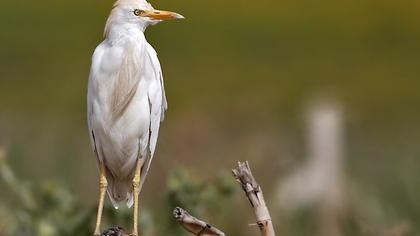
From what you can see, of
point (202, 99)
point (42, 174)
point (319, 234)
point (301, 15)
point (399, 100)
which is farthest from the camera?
point (301, 15)

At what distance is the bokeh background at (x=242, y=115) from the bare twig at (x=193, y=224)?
178 centimetres

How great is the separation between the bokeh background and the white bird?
109 centimetres

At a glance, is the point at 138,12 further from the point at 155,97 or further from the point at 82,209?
the point at 82,209

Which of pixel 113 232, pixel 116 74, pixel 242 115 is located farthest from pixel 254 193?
pixel 242 115

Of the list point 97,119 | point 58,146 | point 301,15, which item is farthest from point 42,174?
point 301,15

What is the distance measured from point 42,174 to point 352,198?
180 cm

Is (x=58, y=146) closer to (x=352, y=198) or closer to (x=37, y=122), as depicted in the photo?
(x=352, y=198)

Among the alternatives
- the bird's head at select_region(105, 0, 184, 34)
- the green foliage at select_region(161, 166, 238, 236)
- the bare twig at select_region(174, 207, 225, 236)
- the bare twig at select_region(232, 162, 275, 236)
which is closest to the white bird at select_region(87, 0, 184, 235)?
the bird's head at select_region(105, 0, 184, 34)

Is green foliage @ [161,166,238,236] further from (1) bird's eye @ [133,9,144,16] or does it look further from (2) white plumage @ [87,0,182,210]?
(1) bird's eye @ [133,9,144,16]

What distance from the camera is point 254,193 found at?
295 centimetres

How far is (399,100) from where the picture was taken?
13570mm

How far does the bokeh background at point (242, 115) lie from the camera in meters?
A: 5.50

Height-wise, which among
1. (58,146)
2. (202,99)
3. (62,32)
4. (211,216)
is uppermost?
(62,32)

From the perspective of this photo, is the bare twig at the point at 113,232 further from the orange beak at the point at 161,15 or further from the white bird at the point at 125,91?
the orange beak at the point at 161,15
